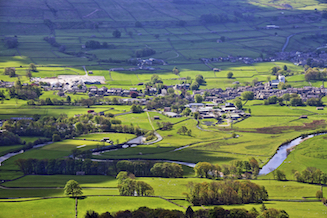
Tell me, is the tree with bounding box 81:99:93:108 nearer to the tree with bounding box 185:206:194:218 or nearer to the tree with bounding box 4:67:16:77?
the tree with bounding box 4:67:16:77

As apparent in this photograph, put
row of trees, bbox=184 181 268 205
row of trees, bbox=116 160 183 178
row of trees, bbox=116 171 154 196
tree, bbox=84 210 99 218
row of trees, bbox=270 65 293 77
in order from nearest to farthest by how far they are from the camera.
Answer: tree, bbox=84 210 99 218, row of trees, bbox=184 181 268 205, row of trees, bbox=116 171 154 196, row of trees, bbox=116 160 183 178, row of trees, bbox=270 65 293 77

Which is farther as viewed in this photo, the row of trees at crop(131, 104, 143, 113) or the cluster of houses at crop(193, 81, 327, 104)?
the cluster of houses at crop(193, 81, 327, 104)

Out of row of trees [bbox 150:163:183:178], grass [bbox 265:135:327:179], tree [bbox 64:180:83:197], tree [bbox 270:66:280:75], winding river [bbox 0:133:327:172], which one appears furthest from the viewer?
tree [bbox 270:66:280:75]

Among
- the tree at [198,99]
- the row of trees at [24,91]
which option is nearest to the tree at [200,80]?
the tree at [198,99]

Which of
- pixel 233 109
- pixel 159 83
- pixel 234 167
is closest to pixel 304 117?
pixel 233 109

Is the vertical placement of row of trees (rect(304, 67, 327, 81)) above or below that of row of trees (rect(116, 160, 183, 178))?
above

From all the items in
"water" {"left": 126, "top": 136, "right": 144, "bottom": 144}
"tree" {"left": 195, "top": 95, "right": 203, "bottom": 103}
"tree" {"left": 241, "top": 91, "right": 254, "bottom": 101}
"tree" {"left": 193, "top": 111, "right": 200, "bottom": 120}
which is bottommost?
"water" {"left": 126, "top": 136, "right": 144, "bottom": 144}

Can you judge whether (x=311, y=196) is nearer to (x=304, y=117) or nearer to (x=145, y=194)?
(x=145, y=194)

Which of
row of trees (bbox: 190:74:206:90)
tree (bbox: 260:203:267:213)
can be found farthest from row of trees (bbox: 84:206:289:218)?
row of trees (bbox: 190:74:206:90)

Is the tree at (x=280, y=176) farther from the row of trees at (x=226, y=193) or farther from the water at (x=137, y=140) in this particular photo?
the water at (x=137, y=140)
